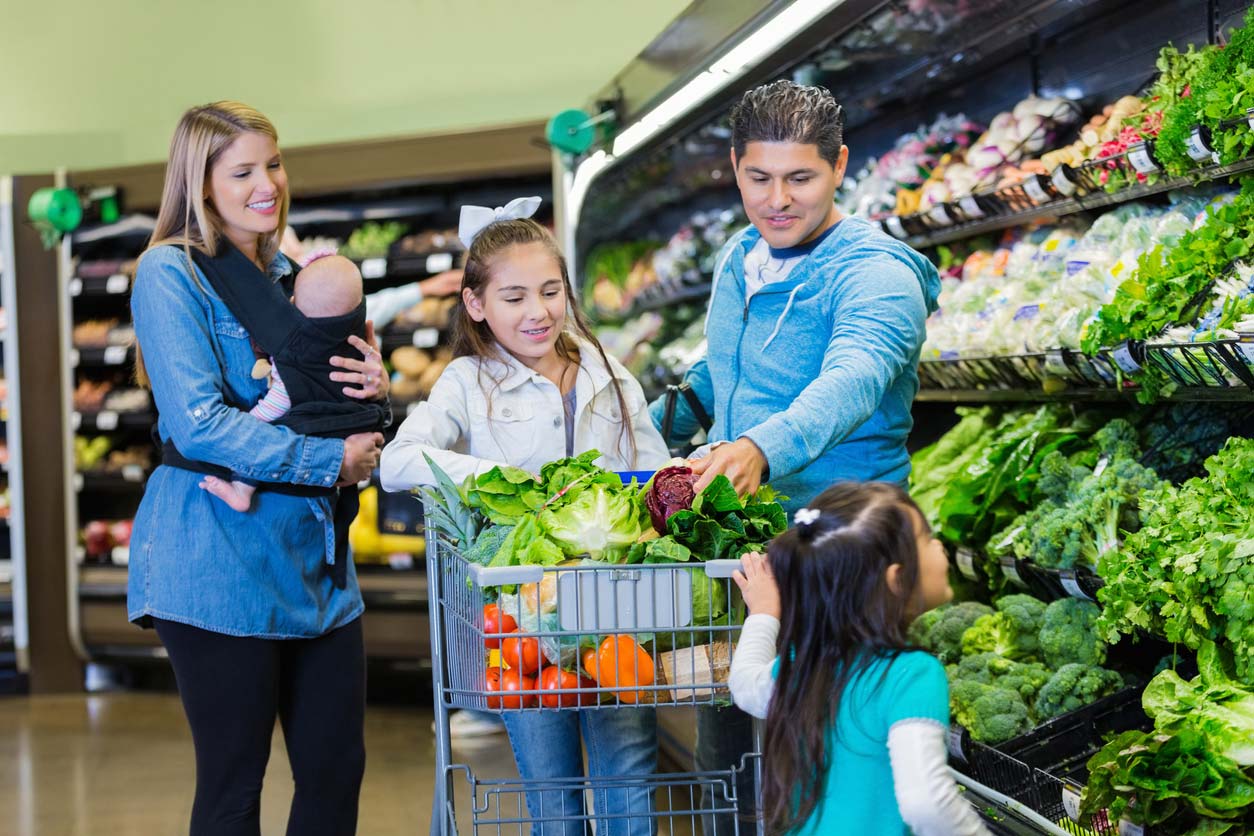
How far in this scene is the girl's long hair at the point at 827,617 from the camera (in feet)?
5.89

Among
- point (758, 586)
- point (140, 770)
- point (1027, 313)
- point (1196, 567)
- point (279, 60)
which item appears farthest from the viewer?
point (279, 60)

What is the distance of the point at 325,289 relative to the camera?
2.67 m

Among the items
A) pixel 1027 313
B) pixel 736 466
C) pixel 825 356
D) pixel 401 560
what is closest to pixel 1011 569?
pixel 1027 313

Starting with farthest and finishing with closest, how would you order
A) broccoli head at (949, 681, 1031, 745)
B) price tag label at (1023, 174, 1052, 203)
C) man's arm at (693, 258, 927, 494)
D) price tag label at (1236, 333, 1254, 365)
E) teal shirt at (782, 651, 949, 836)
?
price tag label at (1023, 174, 1052, 203), broccoli head at (949, 681, 1031, 745), price tag label at (1236, 333, 1254, 365), man's arm at (693, 258, 927, 494), teal shirt at (782, 651, 949, 836)

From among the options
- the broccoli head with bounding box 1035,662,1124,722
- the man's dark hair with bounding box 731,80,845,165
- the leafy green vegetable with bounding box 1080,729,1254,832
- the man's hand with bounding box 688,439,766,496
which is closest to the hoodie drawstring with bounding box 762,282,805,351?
the man's dark hair with bounding box 731,80,845,165

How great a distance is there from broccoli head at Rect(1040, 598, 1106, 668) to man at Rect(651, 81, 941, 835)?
787mm

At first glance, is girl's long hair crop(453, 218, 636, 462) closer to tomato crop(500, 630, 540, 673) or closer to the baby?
the baby

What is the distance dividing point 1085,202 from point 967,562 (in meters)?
0.99

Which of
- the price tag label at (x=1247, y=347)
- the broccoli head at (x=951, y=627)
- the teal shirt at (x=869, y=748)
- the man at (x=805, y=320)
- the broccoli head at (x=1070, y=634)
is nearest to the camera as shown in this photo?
the teal shirt at (x=869, y=748)

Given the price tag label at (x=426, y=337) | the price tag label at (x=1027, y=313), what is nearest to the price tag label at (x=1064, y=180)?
the price tag label at (x=1027, y=313)

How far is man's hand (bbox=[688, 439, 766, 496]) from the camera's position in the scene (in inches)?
81.4

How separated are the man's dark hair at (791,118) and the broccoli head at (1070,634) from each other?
131 cm

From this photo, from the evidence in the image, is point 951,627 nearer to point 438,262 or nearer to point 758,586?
point 758,586

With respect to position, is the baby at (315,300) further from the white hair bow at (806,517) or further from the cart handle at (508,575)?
the white hair bow at (806,517)
